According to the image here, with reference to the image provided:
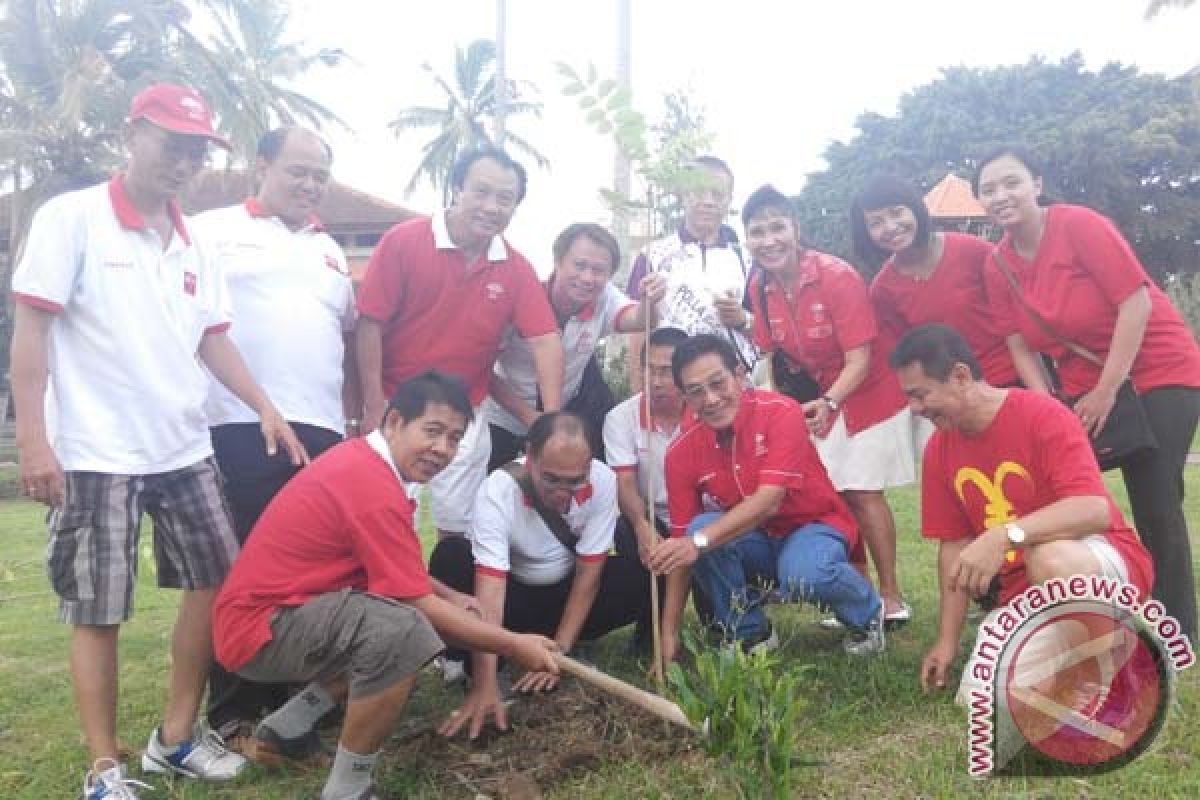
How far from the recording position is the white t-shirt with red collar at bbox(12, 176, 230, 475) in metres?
2.99

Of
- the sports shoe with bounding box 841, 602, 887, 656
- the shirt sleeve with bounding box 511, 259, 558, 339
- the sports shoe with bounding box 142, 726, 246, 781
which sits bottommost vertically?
the sports shoe with bounding box 142, 726, 246, 781

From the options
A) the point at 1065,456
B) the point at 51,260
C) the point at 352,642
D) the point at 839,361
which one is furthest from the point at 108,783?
the point at 839,361

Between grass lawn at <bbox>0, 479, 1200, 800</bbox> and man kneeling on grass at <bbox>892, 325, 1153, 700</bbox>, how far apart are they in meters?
0.26

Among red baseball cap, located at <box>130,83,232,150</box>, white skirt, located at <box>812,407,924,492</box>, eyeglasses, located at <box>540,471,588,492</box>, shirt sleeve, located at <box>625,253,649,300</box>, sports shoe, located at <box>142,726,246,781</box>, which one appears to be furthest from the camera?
shirt sleeve, located at <box>625,253,649,300</box>

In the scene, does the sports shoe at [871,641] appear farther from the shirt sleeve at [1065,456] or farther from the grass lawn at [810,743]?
the shirt sleeve at [1065,456]

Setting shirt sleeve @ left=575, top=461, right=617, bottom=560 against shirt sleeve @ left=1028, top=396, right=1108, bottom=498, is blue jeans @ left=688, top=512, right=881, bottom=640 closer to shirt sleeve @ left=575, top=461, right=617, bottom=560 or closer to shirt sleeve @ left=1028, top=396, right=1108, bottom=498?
shirt sleeve @ left=575, top=461, right=617, bottom=560

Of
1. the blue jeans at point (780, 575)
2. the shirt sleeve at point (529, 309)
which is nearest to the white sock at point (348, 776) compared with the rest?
the blue jeans at point (780, 575)

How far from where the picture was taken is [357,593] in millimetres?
3047

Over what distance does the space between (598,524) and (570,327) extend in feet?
3.36

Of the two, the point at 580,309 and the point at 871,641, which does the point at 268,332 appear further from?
the point at 871,641

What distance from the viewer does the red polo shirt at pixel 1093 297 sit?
12.1 ft

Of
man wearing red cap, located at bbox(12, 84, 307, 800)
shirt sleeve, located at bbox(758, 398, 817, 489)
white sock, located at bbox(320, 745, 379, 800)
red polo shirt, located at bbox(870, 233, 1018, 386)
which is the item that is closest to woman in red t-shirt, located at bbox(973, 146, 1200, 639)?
red polo shirt, located at bbox(870, 233, 1018, 386)

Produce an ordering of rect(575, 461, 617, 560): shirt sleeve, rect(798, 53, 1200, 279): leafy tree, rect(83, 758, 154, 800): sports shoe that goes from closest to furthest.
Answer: rect(83, 758, 154, 800): sports shoe < rect(575, 461, 617, 560): shirt sleeve < rect(798, 53, 1200, 279): leafy tree

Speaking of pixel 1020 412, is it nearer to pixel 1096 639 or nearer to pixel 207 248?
pixel 1096 639
